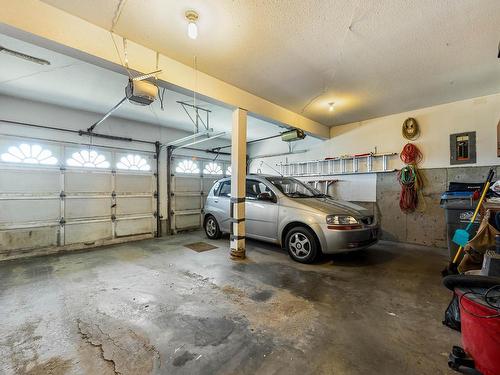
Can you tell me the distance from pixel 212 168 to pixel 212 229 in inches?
101

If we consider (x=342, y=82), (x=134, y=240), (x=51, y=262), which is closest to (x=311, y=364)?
(x=342, y=82)

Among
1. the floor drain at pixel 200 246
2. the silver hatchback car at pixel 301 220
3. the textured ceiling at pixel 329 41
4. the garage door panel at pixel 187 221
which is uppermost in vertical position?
the textured ceiling at pixel 329 41

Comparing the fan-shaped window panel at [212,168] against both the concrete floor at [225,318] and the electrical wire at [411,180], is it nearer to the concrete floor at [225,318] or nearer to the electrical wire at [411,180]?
the concrete floor at [225,318]

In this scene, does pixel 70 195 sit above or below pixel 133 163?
below

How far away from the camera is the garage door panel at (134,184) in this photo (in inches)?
211

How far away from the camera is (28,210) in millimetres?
4254

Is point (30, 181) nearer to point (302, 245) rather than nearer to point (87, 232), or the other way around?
point (87, 232)

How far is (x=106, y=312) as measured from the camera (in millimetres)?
2164

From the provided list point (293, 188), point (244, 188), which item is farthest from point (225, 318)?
point (293, 188)

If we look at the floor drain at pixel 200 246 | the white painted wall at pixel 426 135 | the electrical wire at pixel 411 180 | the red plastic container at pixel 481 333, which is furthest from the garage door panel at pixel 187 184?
the red plastic container at pixel 481 333

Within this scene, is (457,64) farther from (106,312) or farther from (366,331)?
(106,312)

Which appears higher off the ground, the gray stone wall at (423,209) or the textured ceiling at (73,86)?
the textured ceiling at (73,86)

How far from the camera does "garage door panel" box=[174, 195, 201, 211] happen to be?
20.9 ft

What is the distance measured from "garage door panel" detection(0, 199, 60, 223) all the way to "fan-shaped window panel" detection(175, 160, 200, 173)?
2.77 meters
